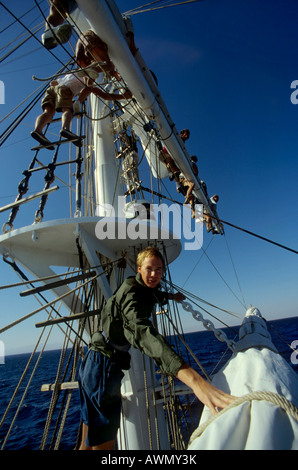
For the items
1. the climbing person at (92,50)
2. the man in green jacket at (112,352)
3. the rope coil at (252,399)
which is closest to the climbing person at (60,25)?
the climbing person at (92,50)

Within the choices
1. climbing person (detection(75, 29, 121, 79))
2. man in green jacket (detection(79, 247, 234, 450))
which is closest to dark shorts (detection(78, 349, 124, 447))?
man in green jacket (detection(79, 247, 234, 450))

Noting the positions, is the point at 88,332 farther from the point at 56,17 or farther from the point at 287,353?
the point at 287,353

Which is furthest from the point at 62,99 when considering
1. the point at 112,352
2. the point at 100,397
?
the point at 100,397

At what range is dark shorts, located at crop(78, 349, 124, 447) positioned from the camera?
5.98 feet

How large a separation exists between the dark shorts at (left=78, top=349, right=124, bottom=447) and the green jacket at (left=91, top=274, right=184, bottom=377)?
14 cm

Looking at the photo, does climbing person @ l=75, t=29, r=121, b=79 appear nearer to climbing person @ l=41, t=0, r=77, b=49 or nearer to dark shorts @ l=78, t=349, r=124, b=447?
climbing person @ l=41, t=0, r=77, b=49

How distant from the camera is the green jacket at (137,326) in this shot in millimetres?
1229

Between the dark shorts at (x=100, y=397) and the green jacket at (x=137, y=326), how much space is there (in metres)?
0.14

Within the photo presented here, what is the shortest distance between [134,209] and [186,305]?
1.92m

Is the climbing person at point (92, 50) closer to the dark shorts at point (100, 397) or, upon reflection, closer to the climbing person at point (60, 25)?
the climbing person at point (60, 25)

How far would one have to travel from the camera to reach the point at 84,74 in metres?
4.20
